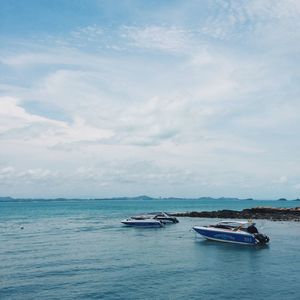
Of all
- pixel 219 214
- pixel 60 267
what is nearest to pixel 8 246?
pixel 60 267

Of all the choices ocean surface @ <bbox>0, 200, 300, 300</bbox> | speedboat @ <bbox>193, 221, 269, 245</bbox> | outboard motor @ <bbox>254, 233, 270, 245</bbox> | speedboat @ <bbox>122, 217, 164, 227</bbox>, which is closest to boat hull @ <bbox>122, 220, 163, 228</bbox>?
speedboat @ <bbox>122, 217, 164, 227</bbox>

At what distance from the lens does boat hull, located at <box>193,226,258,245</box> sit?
4803 centimetres

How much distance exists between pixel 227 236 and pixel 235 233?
1.45 metres

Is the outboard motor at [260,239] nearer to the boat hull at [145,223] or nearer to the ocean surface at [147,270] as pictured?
the ocean surface at [147,270]

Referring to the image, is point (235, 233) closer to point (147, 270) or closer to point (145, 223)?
point (147, 270)

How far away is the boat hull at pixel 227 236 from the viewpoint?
158 feet

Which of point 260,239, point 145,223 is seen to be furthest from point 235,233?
point 145,223

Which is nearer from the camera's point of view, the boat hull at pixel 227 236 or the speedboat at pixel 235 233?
the speedboat at pixel 235 233

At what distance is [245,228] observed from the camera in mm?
51375

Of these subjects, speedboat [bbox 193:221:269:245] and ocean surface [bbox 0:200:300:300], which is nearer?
ocean surface [bbox 0:200:300:300]

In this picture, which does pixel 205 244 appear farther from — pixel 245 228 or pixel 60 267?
pixel 60 267

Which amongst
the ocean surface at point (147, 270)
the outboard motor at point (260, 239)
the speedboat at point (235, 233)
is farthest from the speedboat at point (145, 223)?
the outboard motor at point (260, 239)

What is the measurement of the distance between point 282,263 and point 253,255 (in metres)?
5.28

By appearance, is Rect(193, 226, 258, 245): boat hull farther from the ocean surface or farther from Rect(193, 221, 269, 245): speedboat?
the ocean surface
